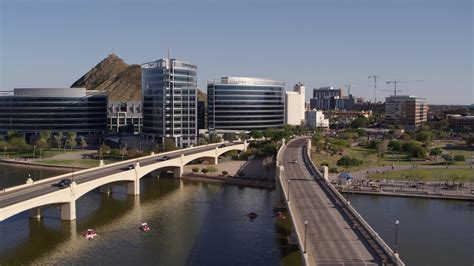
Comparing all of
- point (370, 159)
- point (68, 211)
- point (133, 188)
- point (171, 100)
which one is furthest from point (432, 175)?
point (171, 100)

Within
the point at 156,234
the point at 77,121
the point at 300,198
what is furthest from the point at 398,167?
the point at 77,121

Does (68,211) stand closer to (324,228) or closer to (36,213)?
(36,213)

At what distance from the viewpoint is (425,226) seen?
7762 cm

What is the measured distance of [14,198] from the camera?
2689 inches

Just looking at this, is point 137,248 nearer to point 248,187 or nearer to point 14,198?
point 14,198

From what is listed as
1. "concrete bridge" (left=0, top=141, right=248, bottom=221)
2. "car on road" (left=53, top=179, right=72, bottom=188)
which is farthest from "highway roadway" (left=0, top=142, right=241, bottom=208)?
"car on road" (left=53, top=179, right=72, bottom=188)

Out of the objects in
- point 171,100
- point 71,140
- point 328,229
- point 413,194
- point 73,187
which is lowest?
point 413,194

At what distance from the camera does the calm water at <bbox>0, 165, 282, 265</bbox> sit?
62.2m

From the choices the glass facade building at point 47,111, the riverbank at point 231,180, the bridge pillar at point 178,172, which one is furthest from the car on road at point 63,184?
the glass facade building at point 47,111

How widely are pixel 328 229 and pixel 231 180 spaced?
60.0 metres

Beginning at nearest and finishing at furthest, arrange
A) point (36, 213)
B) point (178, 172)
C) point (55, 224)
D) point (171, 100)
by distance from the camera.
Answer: point (55, 224), point (36, 213), point (178, 172), point (171, 100)

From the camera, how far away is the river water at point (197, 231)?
6228 centimetres

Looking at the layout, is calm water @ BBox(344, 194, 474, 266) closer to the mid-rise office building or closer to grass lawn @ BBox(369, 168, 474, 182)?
grass lawn @ BBox(369, 168, 474, 182)

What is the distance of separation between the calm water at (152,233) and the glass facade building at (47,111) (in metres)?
98.8
